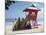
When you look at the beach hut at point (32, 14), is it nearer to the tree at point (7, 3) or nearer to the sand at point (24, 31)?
the sand at point (24, 31)

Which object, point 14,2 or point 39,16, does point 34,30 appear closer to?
point 39,16

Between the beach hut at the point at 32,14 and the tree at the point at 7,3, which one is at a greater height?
the tree at the point at 7,3

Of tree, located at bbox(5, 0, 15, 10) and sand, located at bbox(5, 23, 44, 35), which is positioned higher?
tree, located at bbox(5, 0, 15, 10)

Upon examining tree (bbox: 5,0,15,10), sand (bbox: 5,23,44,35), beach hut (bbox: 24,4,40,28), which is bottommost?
sand (bbox: 5,23,44,35)

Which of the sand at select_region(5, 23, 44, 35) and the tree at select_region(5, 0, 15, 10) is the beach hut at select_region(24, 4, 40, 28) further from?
the tree at select_region(5, 0, 15, 10)

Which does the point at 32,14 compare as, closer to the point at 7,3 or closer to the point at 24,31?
the point at 24,31

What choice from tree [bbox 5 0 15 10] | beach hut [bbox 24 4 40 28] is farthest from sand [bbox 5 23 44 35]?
tree [bbox 5 0 15 10]

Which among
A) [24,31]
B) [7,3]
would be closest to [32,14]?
[24,31]

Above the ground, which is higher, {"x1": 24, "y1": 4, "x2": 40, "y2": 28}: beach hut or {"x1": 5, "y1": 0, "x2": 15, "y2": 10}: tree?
{"x1": 5, "y1": 0, "x2": 15, "y2": 10}: tree

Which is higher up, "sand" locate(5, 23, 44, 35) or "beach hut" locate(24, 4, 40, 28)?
"beach hut" locate(24, 4, 40, 28)

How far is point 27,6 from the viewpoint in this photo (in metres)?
2.02

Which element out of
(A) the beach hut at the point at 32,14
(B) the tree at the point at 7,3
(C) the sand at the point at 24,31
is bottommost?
(C) the sand at the point at 24,31

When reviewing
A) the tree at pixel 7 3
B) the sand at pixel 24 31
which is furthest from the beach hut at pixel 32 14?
the tree at pixel 7 3

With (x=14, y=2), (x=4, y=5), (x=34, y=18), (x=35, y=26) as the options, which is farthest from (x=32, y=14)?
(x=4, y=5)
